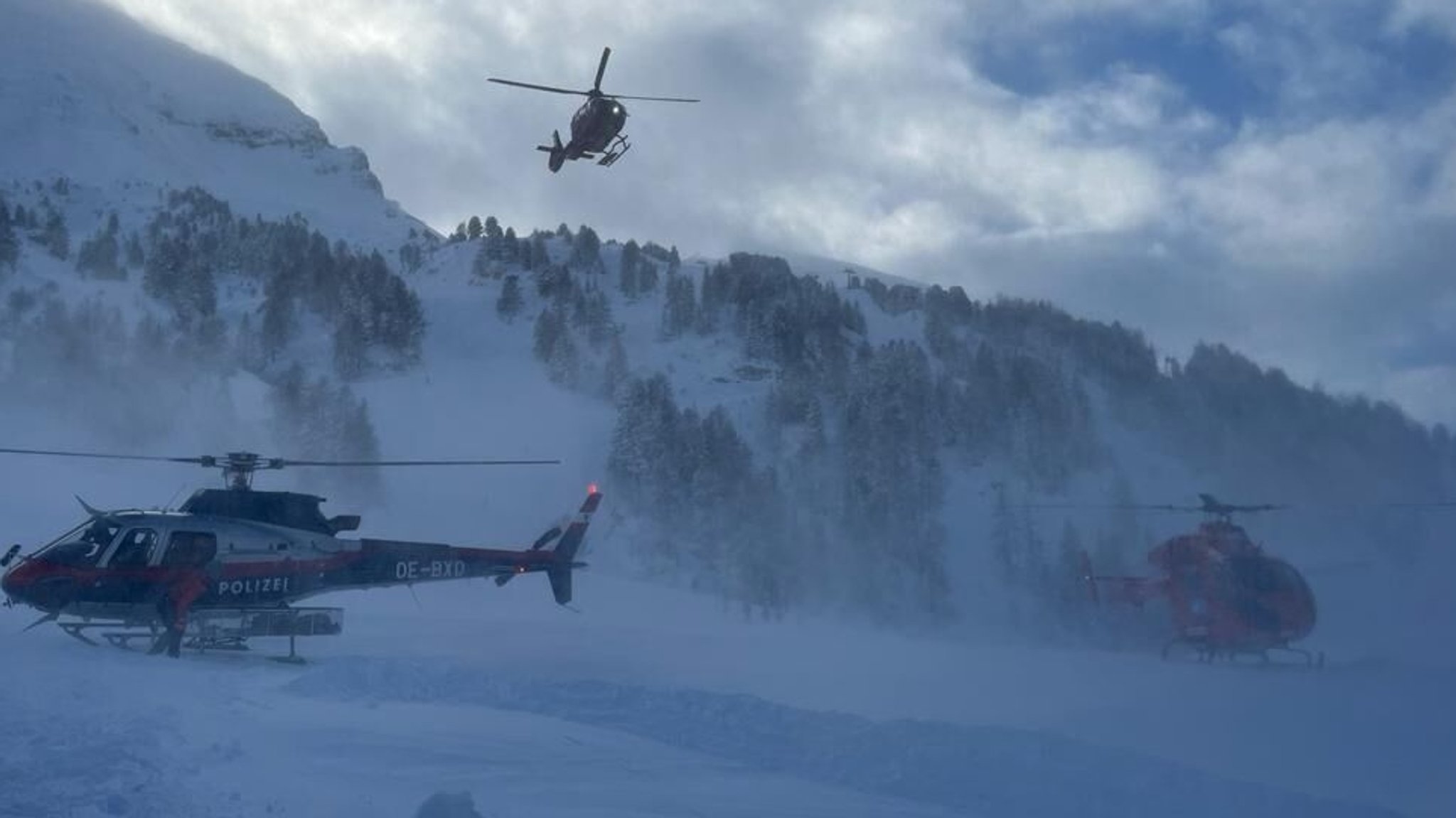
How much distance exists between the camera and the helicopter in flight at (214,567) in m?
16.2

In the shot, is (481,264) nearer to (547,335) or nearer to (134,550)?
(547,335)

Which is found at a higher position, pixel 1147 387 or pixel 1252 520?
pixel 1147 387

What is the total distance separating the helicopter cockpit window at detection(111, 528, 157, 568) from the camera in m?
16.5

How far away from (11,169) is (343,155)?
3527 centimetres

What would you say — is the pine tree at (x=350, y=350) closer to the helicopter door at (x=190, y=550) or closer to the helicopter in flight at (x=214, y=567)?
the helicopter in flight at (x=214, y=567)

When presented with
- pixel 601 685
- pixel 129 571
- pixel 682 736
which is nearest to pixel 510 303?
pixel 129 571

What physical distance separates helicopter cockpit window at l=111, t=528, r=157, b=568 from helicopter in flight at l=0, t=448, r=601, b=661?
0.01 m

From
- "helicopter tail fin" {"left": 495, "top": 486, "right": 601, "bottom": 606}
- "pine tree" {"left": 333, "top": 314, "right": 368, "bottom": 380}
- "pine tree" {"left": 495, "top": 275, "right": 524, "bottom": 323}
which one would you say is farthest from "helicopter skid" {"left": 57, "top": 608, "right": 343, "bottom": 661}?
"pine tree" {"left": 495, "top": 275, "right": 524, "bottom": 323}

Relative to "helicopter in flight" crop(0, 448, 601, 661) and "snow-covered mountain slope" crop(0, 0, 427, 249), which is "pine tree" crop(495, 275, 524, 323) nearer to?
"snow-covered mountain slope" crop(0, 0, 427, 249)

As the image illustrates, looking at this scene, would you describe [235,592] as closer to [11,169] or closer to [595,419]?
[595,419]

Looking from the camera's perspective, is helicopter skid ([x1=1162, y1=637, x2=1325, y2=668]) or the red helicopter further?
the red helicopter

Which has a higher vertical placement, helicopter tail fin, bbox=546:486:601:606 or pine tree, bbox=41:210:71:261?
pine tree, bbox=41:210:71:261

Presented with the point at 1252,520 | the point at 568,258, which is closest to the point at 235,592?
the point at 1252,520

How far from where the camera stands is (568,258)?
6631 centimetres
